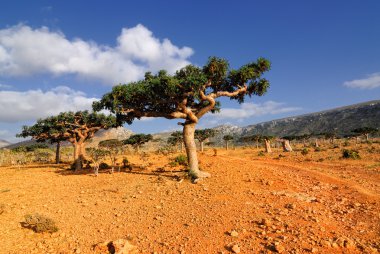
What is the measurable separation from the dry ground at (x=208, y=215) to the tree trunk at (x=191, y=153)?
2.35 ft

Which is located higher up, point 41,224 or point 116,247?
point 41,224

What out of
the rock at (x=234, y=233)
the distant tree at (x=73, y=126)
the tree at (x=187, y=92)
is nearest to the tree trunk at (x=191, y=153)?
the tree at (x=187, y=92)

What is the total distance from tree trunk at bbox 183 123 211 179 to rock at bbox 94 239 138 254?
24.1ft

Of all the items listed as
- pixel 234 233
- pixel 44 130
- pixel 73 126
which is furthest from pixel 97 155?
pixel 234 233

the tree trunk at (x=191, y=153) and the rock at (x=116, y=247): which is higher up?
the tree trunk at (x=191, y=153)

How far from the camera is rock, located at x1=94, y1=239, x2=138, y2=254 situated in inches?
280

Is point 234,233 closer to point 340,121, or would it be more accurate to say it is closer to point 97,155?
point 97,155

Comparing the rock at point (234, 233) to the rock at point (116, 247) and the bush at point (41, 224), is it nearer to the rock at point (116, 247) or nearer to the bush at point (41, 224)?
the rock at point (116, 247)

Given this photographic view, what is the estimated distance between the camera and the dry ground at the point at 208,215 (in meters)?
7.24

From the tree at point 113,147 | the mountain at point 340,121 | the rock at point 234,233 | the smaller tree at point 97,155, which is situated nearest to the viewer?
the rock at point 234,233

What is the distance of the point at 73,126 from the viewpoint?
2780 cm

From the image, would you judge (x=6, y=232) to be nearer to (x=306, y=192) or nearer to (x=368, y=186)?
(x=306, y=192)

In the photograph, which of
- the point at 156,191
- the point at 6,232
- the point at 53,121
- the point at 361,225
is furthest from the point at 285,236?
the point at 53,121

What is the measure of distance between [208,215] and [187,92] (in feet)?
26.3
